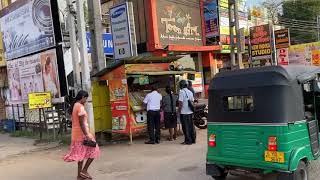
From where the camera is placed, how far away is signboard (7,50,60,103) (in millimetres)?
17125

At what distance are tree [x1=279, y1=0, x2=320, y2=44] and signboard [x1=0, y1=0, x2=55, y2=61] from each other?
41045 millimetres

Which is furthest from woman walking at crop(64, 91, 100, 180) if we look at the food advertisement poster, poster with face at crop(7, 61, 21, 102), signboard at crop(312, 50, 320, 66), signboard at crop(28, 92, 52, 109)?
signboard at crop(312, 50, 320, 66)

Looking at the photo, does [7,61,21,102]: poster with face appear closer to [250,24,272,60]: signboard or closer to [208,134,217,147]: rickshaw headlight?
[208,134,217,147]: rickshaw headlight

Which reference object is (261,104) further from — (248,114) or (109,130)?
(109,130)

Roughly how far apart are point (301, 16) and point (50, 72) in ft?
154

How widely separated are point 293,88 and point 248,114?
0.79 metres

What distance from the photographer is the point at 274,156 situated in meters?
6.80

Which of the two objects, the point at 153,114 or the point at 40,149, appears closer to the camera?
the point at 153,114

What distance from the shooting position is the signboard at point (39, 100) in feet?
50.5

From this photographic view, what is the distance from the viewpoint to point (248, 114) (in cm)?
715

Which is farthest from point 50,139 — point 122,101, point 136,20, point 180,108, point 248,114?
point 136,20

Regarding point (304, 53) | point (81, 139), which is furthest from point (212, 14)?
point (81, 139)

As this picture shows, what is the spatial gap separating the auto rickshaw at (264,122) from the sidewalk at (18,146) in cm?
745

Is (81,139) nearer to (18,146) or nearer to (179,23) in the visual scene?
(18,146)
